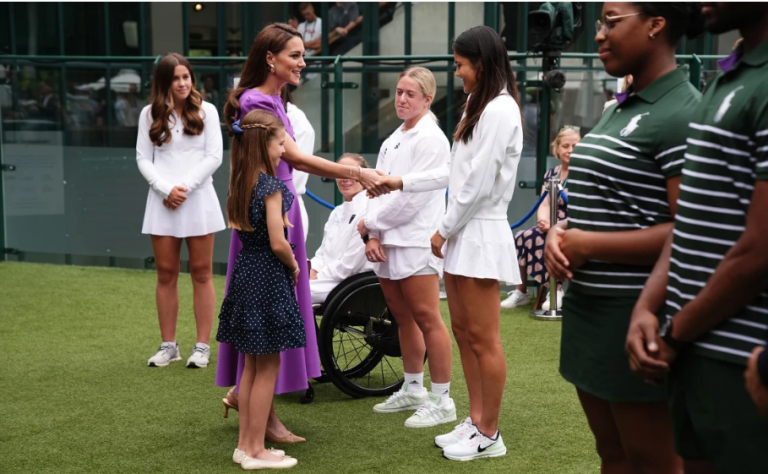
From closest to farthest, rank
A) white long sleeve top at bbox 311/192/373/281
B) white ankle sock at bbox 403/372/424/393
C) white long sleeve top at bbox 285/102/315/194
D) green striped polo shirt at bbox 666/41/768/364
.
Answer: green striped polo shirt at bbox 666/41/768/364 → white ankle sock at bbox 403/372/424/393 → white long sleeve top at bbox 311/192/373/281 → white long sleeve top at bbox 285/102/315/194

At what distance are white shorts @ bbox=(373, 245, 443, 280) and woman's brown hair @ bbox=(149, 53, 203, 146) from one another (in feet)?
5.96

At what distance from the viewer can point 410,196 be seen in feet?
13.8

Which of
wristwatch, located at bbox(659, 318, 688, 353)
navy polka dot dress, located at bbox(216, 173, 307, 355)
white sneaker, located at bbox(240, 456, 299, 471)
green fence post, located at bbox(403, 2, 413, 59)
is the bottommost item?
white sneaker, located at bbox(240, 456, 299, 471)

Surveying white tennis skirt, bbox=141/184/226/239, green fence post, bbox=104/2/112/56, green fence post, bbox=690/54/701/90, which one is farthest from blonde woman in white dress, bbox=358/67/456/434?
green fence post, bbox=104/2/112/56

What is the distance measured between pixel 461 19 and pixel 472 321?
8.39 m

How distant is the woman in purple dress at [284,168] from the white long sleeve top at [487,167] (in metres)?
0.52

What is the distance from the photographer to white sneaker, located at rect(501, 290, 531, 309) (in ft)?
24.0

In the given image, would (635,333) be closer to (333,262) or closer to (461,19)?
(333,262)

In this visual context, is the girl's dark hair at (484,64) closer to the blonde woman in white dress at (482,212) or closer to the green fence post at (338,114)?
the blonde woman in white dress at (482,212)

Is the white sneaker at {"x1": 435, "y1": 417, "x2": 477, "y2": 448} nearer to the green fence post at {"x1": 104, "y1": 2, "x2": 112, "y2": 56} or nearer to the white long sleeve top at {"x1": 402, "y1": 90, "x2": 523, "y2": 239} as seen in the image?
the white long sleeve top at {"x1": 402, "y1": 90, "x2": 523, "y2": 239}

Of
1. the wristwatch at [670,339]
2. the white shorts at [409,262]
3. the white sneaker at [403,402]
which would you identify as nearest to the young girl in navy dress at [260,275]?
the white shorts at [409,262]

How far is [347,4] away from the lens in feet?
39.4

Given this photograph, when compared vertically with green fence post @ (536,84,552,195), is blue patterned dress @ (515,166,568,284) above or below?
below

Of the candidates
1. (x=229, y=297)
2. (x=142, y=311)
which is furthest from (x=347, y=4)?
(x=229, y=297)
